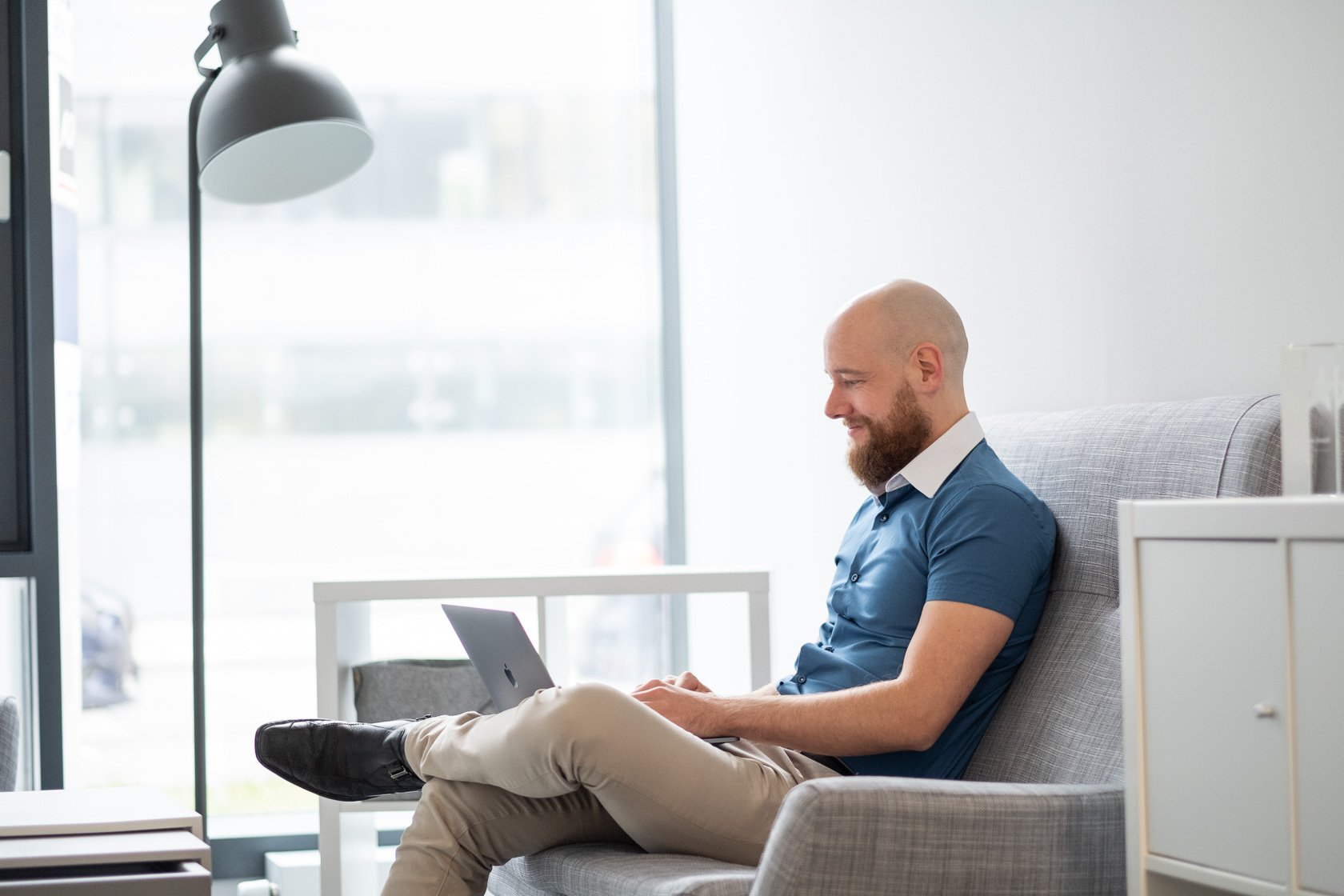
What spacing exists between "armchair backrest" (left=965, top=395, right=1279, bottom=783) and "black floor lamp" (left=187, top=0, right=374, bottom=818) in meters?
1.36

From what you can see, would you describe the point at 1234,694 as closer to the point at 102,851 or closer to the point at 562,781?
the point at 562,781

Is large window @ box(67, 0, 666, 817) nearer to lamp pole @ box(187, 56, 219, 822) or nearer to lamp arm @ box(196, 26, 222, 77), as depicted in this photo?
lamp pole @ box(187, 56, 219, 822)

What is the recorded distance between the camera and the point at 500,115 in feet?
12.0

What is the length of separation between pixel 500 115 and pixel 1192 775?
2815mm

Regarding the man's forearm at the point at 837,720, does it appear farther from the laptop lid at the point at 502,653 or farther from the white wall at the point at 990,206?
the white wall at the point at 990,206

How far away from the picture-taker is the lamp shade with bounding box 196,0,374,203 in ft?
7.70

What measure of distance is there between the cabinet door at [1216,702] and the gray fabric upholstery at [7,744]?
1.63 m

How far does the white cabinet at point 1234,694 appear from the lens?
1146 mm

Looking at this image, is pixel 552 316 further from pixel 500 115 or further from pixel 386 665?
pixel 386 665

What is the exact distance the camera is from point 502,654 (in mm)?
1863

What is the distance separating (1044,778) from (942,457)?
17.8 inches

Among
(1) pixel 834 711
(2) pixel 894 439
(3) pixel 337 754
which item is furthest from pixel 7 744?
(2) pixel 894 439

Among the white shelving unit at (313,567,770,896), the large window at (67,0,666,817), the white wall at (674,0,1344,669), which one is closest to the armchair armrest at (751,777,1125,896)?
the white wall at (674,0,1344,669)

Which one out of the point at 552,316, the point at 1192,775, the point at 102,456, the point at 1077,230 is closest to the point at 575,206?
the point at 552,316
